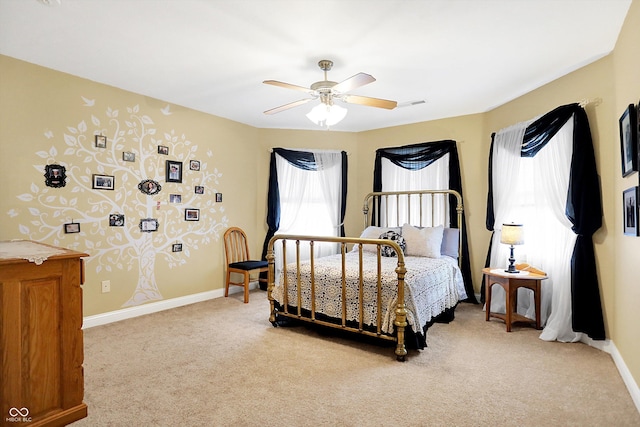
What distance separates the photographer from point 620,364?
2.47 m

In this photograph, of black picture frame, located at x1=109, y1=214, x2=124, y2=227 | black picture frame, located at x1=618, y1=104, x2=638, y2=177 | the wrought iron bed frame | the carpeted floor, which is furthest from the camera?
black picture frame, located at x1=109, y1=214, x2=124, y2=227

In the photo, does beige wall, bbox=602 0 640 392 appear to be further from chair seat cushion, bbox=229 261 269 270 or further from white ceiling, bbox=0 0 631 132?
chair seat cushion, bbox=229 261 269 270

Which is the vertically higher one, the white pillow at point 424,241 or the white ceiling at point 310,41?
the white ceiling at point 310,41

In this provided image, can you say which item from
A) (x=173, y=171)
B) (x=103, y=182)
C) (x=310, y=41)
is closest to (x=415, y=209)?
(x=310, y=41)

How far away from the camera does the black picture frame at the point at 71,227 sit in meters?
3.30

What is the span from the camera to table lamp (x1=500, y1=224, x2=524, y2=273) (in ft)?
11.3

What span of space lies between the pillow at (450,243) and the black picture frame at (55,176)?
4.17m

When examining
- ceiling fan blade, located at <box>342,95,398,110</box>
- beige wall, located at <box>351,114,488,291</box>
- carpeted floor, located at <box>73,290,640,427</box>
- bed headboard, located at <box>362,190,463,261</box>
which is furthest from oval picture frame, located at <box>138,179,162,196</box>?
beige wall, located at <box>351,114,488,291</box>

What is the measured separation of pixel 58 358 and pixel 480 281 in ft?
14.4

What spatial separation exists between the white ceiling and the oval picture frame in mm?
999

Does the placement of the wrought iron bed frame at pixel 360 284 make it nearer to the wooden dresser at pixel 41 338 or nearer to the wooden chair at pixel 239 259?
the wooden chair at pixel 239 259

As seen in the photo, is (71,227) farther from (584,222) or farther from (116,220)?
(584,222)

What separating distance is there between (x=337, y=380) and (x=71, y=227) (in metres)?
2.90

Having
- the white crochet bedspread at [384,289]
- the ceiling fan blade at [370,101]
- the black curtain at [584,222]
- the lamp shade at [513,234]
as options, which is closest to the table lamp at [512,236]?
the lamp shade at [513,234]
